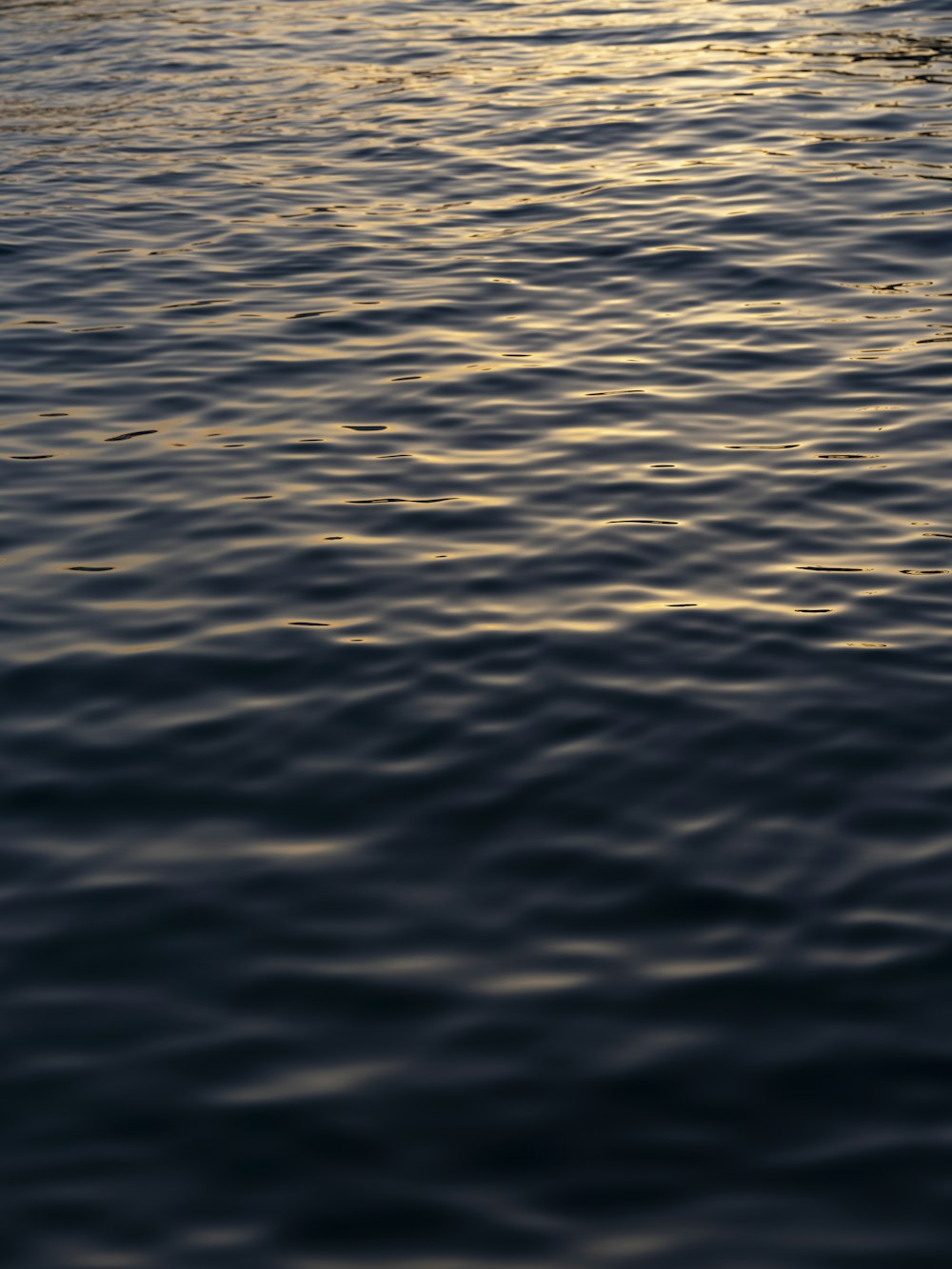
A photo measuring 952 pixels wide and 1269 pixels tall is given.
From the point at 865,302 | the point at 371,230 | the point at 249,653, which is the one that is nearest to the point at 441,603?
the point at 249,653

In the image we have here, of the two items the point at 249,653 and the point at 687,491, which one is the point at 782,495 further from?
the point at 249,653

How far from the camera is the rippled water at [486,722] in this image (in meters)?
4.73

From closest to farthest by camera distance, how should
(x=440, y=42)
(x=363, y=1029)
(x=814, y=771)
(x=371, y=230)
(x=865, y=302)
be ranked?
(x=363, y=1029) → (x=814, y=771) → (x=865, y=302) → (x=371, y=230) → (x=440, y=42)

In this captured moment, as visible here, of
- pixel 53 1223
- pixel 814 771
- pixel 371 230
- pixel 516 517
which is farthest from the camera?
pixel 371 230

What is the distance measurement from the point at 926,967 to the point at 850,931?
288mm

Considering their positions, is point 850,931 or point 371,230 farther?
point 371,230

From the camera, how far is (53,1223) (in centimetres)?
459

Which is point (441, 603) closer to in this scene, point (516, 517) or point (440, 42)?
point (516, 517)

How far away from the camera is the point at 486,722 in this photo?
6957 millimetres

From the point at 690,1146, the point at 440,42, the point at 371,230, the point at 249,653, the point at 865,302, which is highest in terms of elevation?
the point at 440,42

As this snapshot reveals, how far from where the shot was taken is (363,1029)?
207 inches

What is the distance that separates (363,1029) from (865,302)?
7599 millimetres

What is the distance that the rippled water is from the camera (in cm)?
473

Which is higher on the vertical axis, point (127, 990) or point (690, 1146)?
point (127, 990)
